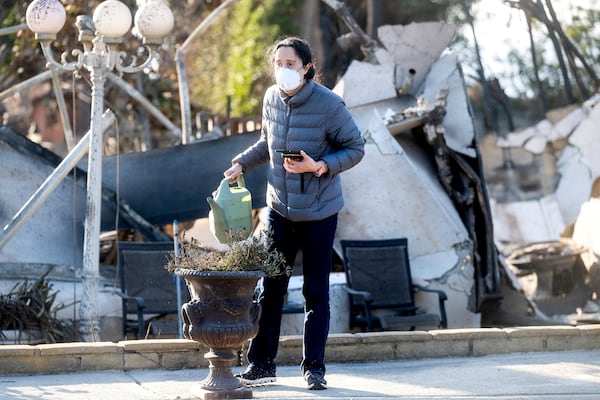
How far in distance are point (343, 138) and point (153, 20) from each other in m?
3.80

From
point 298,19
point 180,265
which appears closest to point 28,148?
point 180,265

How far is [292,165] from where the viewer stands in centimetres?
570

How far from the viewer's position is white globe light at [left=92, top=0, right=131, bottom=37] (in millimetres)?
8720

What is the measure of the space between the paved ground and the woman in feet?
0.87

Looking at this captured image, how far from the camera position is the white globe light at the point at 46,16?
29.8 ft

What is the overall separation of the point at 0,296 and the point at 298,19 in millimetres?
17151

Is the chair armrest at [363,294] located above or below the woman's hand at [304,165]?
below

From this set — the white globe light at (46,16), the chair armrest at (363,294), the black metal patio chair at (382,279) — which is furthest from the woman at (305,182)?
the black metal patio chair at (382,279)

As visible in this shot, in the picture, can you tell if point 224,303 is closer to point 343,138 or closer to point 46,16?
point 343,138

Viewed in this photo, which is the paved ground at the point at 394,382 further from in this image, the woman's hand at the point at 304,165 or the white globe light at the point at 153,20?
the white globe light at the point at 153,20

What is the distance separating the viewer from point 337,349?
23.9 feet

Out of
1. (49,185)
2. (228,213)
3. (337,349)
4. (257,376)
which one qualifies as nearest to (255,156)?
(228,213)

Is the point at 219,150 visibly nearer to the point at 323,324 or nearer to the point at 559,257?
the point at 559,257

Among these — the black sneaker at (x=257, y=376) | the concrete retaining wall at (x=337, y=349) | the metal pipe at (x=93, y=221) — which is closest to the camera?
the black sneaker at (x=257, y=376)
